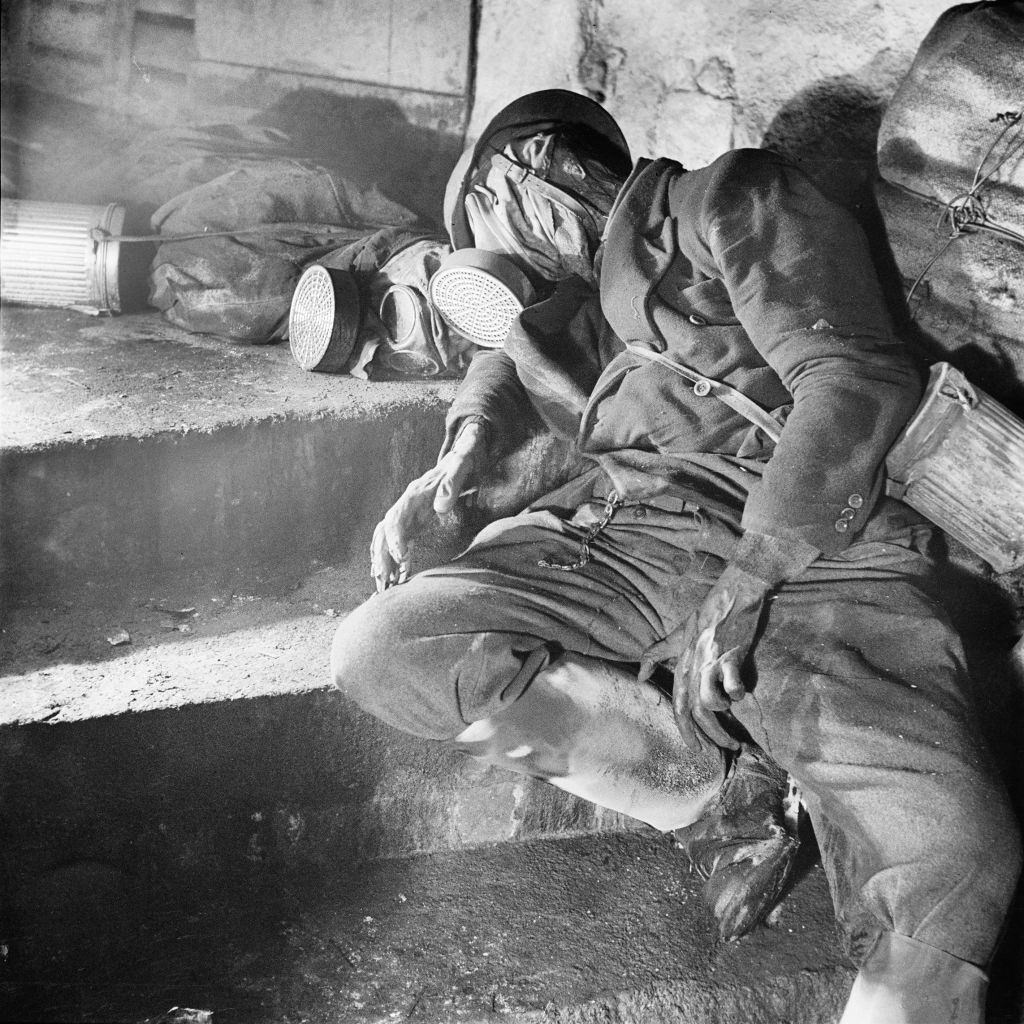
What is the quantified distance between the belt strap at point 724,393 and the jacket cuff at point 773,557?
0.24 m

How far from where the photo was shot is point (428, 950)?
7.45 feet

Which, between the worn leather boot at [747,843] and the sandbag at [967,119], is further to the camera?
the worn leather boot at [747,843]

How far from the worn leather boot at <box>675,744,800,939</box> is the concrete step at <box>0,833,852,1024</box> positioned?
85 mm

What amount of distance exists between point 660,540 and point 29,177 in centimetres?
395

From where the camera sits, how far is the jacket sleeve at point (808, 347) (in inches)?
78.0

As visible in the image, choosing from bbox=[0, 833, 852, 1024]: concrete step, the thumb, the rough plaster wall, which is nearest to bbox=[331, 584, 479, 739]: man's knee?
the thumb

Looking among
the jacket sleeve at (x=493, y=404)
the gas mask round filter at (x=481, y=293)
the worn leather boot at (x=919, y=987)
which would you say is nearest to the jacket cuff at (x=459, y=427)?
the jacket sleeve at (x=493, y=404)

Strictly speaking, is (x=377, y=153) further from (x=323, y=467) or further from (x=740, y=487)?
(x=740, y=487)

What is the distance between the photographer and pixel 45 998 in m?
2.10

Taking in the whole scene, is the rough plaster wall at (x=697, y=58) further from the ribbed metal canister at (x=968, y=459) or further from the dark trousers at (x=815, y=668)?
the dark trousers at (x=815, y=668)

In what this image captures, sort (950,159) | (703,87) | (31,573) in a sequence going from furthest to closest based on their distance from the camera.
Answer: (703,87), (31,573), (950,159)

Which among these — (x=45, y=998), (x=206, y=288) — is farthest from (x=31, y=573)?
(x=206, y=288)

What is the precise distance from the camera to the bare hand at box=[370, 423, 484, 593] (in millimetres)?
2426

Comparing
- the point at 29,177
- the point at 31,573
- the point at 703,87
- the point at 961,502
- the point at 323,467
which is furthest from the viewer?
the point at 29,177
